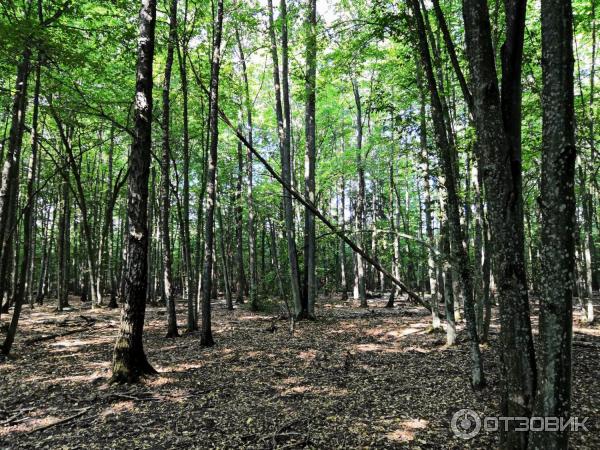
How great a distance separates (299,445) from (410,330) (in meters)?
8.54

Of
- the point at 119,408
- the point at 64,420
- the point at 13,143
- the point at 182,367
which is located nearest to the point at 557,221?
the point at 119,408

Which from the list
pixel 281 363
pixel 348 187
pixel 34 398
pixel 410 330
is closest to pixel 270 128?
pixel 348 187

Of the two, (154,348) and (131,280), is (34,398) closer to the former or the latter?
(131,280)

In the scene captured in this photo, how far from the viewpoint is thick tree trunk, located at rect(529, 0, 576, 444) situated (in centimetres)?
210

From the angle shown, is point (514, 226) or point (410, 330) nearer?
point (514, 226)

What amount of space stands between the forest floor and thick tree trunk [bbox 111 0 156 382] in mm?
430

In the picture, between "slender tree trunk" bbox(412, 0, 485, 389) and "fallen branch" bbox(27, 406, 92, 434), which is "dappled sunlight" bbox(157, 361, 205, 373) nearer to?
"fallen branch" bbox(27, 406, 92, 434)

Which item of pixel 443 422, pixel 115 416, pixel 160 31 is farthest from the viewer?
pixel 160 31

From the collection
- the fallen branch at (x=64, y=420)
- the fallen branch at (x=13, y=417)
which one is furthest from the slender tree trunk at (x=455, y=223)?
the fallen branch at (x=13, y=417)

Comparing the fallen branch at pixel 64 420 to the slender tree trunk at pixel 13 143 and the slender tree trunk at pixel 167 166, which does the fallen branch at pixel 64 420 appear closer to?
the slender tree trunk at pixel 13 143

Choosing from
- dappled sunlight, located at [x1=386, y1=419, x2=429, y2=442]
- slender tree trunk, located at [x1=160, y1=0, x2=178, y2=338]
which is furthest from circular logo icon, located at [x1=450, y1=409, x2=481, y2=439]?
slender tree trunk, located at [x1=160, y1=0, x2=178, y2=338]

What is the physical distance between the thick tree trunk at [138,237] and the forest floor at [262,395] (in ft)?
1.41

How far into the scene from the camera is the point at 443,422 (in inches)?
192

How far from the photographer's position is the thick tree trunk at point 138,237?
261 inches
